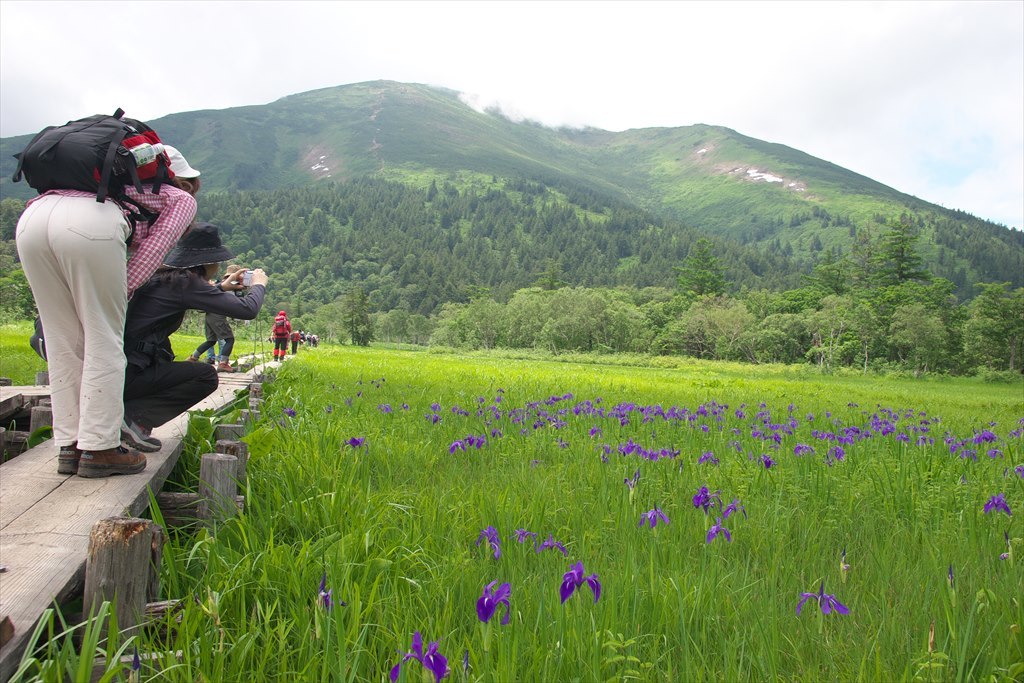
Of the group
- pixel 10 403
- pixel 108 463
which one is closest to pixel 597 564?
pixel 108 463

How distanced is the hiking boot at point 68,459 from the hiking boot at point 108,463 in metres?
0.10

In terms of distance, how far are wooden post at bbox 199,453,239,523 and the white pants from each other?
581 mm

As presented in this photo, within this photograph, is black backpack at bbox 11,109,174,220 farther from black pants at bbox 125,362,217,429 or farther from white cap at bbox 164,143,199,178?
black pants at bbox 125,362,217,429

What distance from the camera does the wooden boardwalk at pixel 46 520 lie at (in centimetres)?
193

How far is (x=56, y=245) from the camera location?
10.1ft

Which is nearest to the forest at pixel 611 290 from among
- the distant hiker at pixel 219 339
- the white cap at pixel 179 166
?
the distant hiker at pixel 219 339

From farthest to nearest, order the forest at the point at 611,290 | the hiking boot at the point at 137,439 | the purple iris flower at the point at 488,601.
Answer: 1. the forest at the point at 611,290
2. the hiking boot at the point at 137,439
3. the purple iris flower at the point at 488,601

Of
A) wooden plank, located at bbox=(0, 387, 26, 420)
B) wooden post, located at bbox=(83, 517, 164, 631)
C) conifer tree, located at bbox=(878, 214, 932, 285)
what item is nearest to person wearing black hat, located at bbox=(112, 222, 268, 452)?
wooden plank, located at bbox=(0, 387, 26, 420)

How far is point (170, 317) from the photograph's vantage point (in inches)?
159

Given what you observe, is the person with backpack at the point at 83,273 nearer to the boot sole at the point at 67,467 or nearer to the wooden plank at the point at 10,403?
the boot sole at the point at 67,467

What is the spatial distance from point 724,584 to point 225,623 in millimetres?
2020

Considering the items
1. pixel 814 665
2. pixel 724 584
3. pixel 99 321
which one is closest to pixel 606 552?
pixel 724 584

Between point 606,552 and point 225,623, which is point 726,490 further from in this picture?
point 225,623

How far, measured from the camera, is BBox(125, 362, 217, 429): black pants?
13.3 ft
